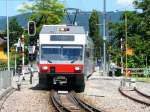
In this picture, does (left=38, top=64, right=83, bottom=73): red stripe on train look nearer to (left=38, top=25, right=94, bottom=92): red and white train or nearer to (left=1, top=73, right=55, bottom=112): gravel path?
(left=38, top=25, right=94, bottom=92): red and white train

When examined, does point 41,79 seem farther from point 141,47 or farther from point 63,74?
point 141,47

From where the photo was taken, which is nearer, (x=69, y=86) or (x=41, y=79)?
(x=41, y=79)

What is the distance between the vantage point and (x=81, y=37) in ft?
110

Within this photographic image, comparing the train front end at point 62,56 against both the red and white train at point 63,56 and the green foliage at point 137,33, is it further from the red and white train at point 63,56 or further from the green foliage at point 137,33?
the green foliage at point 137,33

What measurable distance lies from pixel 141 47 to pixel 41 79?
54.6 meters

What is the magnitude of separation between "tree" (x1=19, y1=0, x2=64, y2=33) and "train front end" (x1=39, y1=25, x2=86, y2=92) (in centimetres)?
5486

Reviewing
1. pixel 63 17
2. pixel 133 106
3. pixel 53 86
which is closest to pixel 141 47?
pixel 63 17

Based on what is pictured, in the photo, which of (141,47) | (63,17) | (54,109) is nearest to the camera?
(54,109)

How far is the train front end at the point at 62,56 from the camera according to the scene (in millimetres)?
32625

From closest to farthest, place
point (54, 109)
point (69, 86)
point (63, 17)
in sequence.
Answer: point (54, 109) → point (69, 86) → point (63, 17)

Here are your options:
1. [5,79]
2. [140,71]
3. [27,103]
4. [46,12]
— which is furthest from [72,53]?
[46,12]

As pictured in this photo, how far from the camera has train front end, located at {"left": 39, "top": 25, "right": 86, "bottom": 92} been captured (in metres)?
32.6

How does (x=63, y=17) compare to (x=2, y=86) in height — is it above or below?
above

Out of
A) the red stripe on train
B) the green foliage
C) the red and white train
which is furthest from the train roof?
the green foliage
